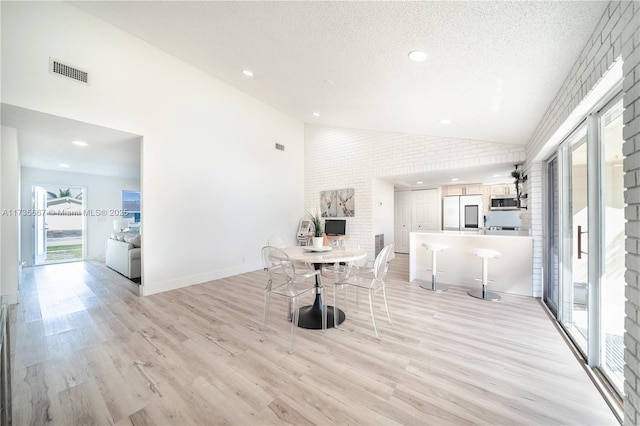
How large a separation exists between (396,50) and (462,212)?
5.99 m

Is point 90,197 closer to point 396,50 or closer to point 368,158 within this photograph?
point 368,158

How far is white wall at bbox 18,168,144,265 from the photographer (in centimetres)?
583

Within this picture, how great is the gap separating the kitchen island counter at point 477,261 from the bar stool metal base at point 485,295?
0.26 meters

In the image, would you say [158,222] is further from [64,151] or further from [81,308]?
[64,151]

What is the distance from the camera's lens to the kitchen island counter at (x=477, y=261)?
364 cm

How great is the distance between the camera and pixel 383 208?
6176 millimetres

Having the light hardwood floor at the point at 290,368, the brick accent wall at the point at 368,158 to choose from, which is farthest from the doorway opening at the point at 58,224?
the brick accent wall at the point at 368,158

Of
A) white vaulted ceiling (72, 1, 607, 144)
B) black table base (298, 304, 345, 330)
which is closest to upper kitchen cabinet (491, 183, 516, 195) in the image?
white vaulted ceiling (72, 1, 607, 144)

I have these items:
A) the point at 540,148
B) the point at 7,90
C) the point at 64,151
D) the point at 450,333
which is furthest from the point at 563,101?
the point at 64,151

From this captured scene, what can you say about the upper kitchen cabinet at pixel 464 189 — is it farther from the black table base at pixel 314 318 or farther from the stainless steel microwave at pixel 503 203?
the black table base at pixel 314 318

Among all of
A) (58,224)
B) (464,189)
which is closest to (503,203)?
(464,189)

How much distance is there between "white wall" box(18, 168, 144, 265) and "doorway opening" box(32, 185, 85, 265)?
0.35 feet

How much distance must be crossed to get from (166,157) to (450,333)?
4.63 metres

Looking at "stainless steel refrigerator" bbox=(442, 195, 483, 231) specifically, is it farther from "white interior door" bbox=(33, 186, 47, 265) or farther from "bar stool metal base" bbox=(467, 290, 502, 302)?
"white interior door" bbox=(33, 186, 47, 265)
